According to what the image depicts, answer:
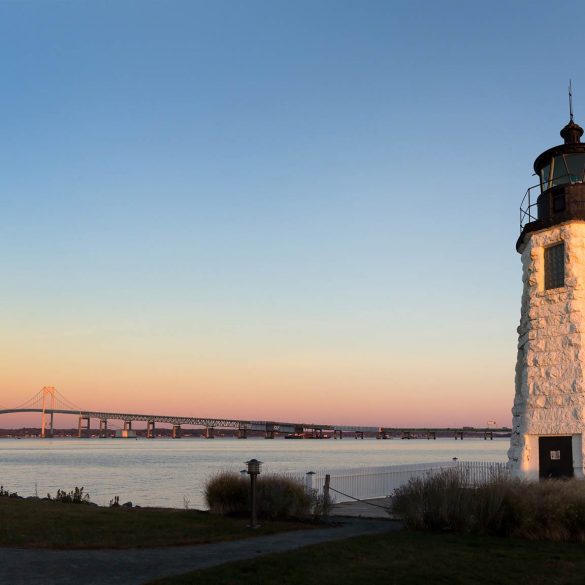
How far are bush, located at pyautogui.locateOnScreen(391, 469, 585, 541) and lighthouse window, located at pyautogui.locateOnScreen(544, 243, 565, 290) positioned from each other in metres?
5.95

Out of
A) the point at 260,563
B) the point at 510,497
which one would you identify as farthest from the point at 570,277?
the point at 260,563

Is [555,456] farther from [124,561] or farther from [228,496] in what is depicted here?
[124,561]

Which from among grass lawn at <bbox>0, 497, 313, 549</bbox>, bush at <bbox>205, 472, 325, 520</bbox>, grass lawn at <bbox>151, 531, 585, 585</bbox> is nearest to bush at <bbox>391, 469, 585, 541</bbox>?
grass lawn at <bbox>151, 531, 585, 585</bbox>

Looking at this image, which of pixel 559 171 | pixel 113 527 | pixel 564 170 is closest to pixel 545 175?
pixel 559 171

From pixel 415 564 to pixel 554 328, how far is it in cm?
989

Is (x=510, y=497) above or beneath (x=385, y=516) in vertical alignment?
above

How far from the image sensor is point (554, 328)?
18.4 metres

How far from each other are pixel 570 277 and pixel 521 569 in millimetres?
9922

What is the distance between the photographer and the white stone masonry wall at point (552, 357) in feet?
57.9

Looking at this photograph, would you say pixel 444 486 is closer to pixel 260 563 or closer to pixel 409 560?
pixel 409 560

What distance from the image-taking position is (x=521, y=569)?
10500 mm

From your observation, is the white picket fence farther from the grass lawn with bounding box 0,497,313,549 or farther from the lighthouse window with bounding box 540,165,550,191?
the lighthouse window with bounding box 540,165,550,191

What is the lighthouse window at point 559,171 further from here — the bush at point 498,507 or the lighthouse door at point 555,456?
the bush at point 498,507

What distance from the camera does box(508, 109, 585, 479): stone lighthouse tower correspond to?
17703 mm
